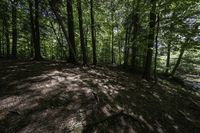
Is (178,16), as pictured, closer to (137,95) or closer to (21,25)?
(137,95)

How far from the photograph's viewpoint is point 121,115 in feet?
16.1

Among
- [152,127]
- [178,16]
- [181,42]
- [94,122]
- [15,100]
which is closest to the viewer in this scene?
[94,122]

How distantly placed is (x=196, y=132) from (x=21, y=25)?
15.2m

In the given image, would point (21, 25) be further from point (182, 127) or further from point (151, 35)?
point (182, 127)

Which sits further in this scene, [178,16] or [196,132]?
[178,16]

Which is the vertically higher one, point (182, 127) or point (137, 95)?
point (137, 95)

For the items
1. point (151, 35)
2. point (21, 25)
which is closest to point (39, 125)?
point (151, 35)

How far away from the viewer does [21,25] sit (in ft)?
49.4

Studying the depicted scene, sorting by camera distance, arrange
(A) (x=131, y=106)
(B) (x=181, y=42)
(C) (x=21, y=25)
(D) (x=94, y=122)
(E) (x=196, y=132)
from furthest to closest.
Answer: (C) (x=21, y=25)
(B) (x=181, y=42)
(A) (x=131, y=106)
(E) (x=196, y=132)
(D) (x=94, y=122)

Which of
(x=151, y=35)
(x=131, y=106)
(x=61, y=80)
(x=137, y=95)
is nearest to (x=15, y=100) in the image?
(x=61, y=80)

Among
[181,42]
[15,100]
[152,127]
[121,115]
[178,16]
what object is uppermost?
[178,16]

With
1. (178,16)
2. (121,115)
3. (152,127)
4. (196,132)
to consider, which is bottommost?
(196,132)

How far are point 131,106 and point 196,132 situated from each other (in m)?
2.20

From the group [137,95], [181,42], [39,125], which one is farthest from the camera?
[181,42]
